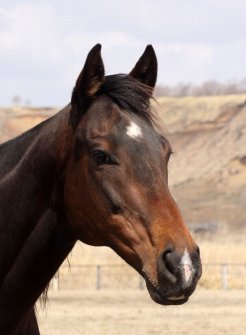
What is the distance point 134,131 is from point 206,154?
5976cm

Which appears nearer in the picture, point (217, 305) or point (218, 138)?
point (217, 305)

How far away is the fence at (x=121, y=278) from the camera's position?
1039 inches

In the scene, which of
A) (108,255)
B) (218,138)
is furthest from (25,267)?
(218,138)

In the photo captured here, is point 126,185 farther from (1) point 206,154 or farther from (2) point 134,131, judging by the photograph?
(1) point 206,154

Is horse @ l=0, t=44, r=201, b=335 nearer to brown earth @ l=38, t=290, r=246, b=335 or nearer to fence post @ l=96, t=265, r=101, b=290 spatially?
brown earth @ l=38, t=290, r=246, b=335

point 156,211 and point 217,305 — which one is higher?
point 156,211

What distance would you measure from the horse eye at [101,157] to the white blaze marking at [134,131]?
0.53ft

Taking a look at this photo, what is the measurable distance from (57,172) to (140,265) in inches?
30.2

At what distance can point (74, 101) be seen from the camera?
16.3 ft

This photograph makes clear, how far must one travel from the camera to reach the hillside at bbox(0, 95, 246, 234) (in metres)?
54.1

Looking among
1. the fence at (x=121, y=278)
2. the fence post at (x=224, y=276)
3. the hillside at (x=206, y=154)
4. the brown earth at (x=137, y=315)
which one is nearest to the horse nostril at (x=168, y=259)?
the brown earth at (x=137, y=315)

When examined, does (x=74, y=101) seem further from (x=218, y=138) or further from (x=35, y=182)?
(x=218, y=138)

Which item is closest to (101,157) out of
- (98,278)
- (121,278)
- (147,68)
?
(147,68)

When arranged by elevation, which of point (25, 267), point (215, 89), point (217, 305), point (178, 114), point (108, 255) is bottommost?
point (215, 89)
